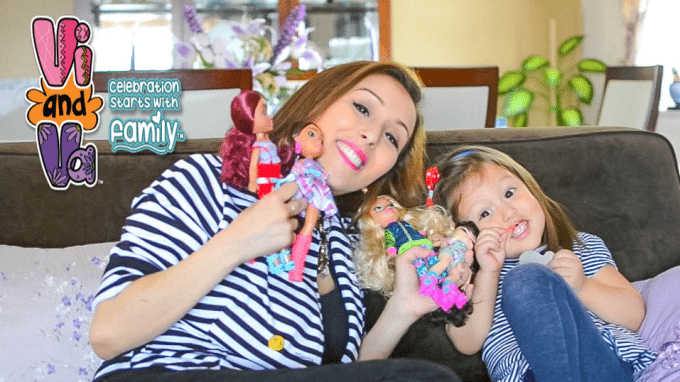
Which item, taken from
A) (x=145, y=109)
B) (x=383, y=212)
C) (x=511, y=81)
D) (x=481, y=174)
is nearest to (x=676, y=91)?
(x=511, y=81)

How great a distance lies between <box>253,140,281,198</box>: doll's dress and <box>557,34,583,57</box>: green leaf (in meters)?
5.24

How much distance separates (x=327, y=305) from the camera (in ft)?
4.75

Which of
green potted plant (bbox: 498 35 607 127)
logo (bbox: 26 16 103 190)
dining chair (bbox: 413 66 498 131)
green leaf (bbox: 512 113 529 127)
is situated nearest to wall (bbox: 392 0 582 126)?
green potted plant (bbox: 498 35 607 127)

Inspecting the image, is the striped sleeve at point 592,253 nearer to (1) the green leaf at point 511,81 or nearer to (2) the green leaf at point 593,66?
(2) the green leaf at point 593,66

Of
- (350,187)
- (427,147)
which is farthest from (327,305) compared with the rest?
(427,147)

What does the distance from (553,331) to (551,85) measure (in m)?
5.10

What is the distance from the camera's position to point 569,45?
19.9ft

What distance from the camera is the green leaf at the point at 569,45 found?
6.03 meters

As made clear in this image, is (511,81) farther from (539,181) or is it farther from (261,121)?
(261,121)

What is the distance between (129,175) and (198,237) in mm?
501

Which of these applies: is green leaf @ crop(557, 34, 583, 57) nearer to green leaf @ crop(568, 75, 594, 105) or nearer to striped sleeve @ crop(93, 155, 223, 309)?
green leaf @ crop(568, 75, 594, 105)

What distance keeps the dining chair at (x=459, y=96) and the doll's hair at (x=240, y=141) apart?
4.77ft

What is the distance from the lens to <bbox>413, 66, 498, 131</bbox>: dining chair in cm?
263

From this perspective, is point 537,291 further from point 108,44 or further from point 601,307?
point 108,44
